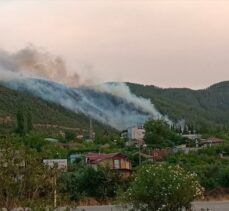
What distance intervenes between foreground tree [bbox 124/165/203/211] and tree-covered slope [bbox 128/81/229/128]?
123586mm

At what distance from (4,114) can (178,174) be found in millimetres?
89461

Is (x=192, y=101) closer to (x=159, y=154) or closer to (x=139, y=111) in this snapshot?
(x=139, y=111)

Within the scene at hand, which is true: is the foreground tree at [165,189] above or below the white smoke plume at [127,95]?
below

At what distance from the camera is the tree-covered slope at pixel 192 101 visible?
500ft

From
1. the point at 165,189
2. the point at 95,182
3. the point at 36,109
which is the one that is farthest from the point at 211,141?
the point at 165,189

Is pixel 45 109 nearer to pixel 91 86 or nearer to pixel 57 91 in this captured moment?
pixel 57 91

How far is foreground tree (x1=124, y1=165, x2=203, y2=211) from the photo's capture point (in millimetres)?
19641

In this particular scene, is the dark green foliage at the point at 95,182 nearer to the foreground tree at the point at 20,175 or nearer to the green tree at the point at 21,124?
the foreground tree at the point at 20,175

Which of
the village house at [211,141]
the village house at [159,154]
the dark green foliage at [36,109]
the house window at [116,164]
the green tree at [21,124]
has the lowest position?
the house window at [116,164]

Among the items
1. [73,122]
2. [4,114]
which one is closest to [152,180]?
[4,114]

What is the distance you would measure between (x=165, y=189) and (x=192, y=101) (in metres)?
157

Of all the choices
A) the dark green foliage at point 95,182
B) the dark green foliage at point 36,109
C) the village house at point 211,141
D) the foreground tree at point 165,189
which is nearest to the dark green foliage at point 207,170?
the dark green foliage at point 95,182

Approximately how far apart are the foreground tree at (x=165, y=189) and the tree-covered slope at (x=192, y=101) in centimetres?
12359

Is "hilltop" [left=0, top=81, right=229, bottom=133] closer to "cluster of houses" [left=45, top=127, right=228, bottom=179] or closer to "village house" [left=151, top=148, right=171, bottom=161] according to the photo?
"cluster of houses" [left=45, top=127, right=228, bottom=179]
